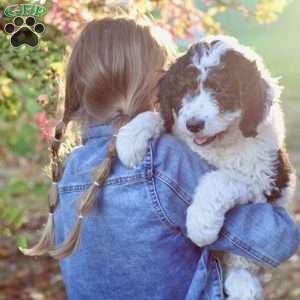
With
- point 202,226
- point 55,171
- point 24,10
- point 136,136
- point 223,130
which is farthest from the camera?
point 24,10

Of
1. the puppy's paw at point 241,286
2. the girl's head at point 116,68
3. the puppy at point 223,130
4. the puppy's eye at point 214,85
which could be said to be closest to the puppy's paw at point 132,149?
the puppy at point 223,130

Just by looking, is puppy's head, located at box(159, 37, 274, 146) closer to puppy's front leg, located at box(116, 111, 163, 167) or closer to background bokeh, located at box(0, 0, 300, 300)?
puppy's front leg, located at box(116, 111, 163, 167)

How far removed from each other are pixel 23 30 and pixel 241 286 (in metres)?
1.66

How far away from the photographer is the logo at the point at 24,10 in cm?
364

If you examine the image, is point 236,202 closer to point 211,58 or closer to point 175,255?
point 175,255

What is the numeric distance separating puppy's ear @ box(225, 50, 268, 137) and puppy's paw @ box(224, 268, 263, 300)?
55cm

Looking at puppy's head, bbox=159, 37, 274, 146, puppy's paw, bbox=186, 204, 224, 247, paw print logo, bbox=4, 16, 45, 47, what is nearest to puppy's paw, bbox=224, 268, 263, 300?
puppy's paw, bbox=186, 204, 224, 247

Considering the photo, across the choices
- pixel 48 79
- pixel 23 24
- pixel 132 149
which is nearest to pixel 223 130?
pixel 132 149

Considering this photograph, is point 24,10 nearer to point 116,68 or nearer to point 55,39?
point 55,39

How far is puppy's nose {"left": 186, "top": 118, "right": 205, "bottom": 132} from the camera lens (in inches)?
109

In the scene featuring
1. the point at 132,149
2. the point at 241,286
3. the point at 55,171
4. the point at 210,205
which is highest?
the point at 132,149

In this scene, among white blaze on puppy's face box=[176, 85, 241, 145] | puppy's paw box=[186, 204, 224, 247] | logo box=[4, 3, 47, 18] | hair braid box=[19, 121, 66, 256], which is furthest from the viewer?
logo box=[4, 3, 47, 18]

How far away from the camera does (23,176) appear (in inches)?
330

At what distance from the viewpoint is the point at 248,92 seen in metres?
2.90
